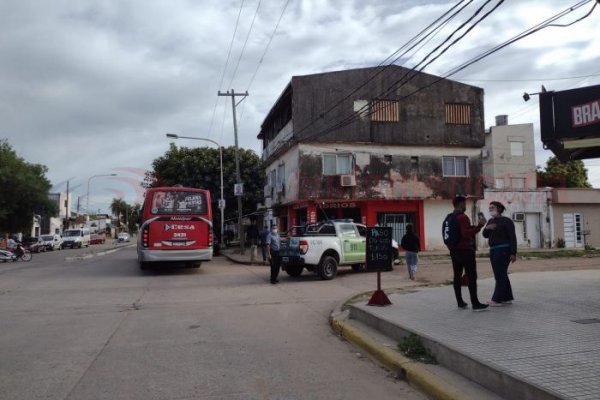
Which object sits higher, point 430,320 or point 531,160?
point 531,160

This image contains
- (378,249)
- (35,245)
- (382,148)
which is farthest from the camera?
(35,245)

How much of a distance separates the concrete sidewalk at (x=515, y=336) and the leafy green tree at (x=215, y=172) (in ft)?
91.1

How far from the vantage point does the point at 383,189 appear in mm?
28875

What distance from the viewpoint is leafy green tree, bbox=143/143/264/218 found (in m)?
36.9

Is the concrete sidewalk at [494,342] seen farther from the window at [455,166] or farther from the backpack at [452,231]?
the window at [455,166]

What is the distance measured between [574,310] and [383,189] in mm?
20921

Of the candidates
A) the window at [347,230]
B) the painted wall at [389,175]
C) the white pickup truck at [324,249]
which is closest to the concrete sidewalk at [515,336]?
the white pickup truck at [324,249]

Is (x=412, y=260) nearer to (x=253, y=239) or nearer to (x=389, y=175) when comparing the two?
(x=389, y=175)

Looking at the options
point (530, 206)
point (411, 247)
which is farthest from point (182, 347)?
point (530, 206)

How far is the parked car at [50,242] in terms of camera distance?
1823 inches

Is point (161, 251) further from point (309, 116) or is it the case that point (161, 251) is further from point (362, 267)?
point (309, 116)

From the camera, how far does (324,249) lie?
16.3 meters

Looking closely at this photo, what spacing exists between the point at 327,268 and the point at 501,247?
8.11 meters

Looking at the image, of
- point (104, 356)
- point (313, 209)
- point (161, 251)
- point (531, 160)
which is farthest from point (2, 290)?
point (531, 160)
